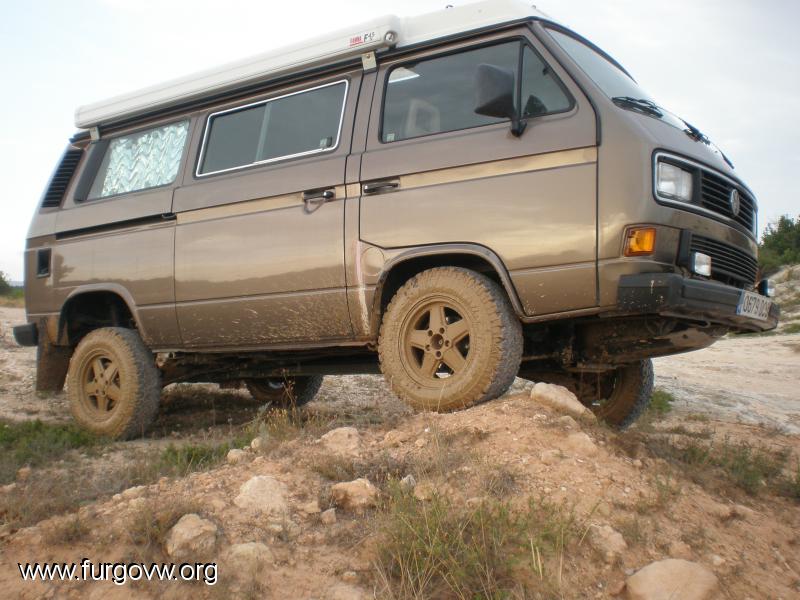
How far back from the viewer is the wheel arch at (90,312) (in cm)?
583

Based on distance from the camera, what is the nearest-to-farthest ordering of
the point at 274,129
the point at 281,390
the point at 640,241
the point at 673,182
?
1. the point at 640,241
2. the point at 673,182
3. the point at 274,129
4. the point at 281,390

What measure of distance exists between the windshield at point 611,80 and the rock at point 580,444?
5.57 ft

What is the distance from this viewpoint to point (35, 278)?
6152mm

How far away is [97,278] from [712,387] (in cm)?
710

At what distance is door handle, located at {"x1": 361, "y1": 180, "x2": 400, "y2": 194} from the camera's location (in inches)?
167

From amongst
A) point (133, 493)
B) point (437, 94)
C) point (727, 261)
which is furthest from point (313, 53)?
point (133, 493)

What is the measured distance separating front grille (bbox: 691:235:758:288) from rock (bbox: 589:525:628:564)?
1.59m

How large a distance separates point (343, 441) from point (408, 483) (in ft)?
2.20

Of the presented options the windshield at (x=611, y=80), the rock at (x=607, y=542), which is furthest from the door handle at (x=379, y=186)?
the rock at (x=607, y=542)

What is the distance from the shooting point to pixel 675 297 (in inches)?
136

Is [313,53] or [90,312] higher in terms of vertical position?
[313,53]

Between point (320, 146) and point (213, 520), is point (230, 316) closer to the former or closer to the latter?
point (320, 146)

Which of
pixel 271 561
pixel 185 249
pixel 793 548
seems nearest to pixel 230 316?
pixel 185 249

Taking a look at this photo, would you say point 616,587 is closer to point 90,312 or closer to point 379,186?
point 379,186
